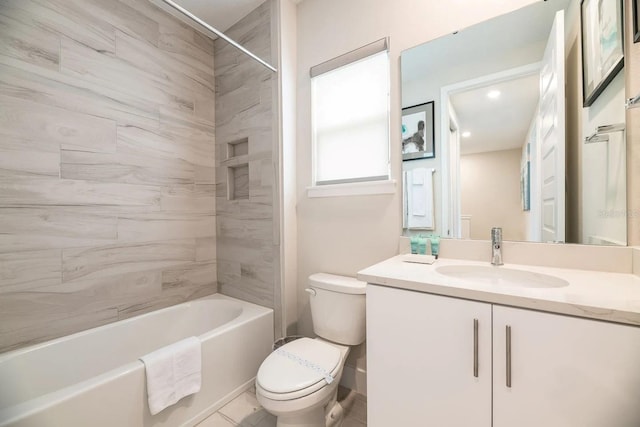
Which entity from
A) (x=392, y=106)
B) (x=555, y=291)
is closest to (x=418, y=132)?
(x=392, y=106)

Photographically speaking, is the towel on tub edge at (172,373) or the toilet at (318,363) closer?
the toilet at (318,363)

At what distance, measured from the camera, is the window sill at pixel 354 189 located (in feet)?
5.08

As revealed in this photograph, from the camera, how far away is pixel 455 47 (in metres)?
1.34

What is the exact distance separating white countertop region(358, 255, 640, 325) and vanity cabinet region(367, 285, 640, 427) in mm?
27

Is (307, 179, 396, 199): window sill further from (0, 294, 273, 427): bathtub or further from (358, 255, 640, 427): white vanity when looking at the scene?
(0, 294, 273, 427): bathtub

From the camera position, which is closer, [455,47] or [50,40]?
[455,47]

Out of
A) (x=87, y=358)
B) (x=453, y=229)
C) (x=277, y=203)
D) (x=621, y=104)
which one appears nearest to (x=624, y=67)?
(x=621, y=104)

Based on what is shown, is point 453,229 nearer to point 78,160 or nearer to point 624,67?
point 624,67

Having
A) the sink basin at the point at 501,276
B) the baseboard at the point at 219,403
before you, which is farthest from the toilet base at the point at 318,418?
the sink basin at the point at 501,276

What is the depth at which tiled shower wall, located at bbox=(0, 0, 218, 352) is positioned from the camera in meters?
1.38

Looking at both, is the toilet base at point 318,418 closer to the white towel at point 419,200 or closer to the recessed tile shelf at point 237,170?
the white towel at point 419,200

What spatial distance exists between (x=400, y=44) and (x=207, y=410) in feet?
7.78

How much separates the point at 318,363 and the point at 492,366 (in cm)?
75

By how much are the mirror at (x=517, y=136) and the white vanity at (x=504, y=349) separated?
266 mm
